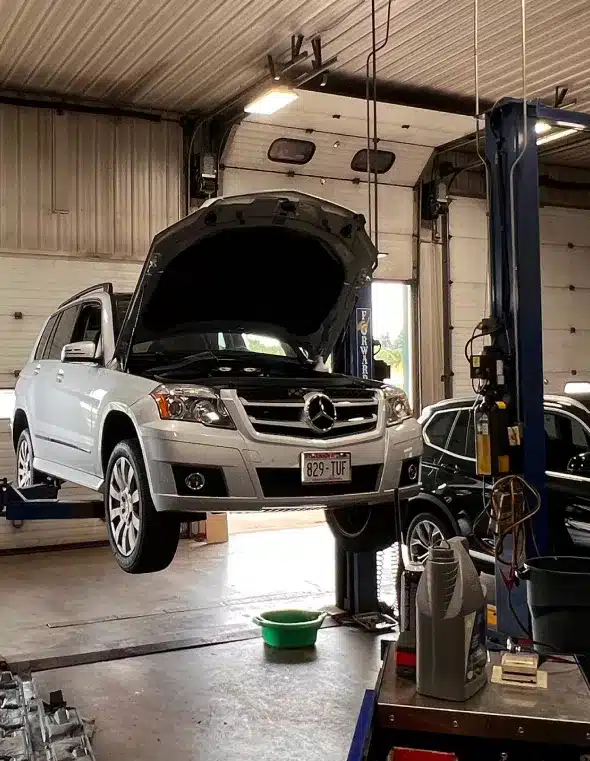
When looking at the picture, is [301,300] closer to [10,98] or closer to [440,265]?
[10,98]

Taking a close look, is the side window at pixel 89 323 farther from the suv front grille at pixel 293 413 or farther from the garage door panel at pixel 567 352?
the garage door panel at pixel 567 352

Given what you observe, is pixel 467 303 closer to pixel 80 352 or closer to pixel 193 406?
pixel 80 352

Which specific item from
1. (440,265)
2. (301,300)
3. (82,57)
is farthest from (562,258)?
(301,300)

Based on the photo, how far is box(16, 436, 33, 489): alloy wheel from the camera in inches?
209

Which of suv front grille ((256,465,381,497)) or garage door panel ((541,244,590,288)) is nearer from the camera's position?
suv front grille ((256,465,381,497))

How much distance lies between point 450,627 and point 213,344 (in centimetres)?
236

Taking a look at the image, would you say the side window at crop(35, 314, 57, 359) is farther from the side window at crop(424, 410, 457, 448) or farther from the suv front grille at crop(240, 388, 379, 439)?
the side window at crop(424, 410, 457, 448)

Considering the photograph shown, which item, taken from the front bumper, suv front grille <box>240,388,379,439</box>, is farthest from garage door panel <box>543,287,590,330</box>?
the front bumper

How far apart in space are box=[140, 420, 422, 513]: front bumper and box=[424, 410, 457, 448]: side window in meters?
2.99

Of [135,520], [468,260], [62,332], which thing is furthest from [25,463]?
[468,260]

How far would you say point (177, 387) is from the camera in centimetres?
340

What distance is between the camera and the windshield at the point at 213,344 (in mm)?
4020

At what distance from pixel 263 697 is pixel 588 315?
27.3ft

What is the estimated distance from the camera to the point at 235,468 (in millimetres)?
3324
